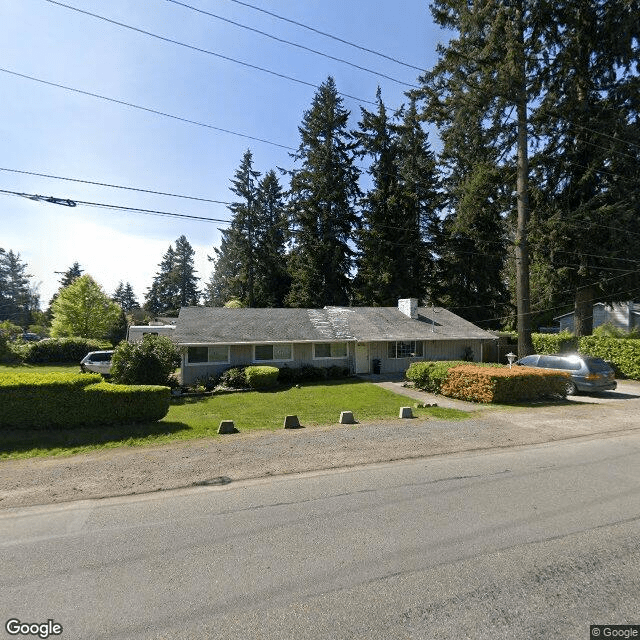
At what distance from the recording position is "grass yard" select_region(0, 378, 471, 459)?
10.7 metres

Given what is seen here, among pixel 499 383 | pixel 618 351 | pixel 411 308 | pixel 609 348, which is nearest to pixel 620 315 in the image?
pixel 609 348

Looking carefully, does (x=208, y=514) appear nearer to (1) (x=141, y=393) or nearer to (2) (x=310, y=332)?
(1) (x=141, y=393)

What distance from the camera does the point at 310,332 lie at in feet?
83.7

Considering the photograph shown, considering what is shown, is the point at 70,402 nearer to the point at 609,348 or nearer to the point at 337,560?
the point at 337,560

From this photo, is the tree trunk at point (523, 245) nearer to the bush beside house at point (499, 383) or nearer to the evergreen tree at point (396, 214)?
the bush beside house at point (499, 383)

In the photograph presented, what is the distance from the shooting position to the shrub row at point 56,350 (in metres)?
35.8

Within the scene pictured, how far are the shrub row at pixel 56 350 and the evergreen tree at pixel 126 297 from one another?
52.1 metres

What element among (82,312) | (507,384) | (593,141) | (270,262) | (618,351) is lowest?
(507,384)

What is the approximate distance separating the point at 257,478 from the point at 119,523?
2.61 meters

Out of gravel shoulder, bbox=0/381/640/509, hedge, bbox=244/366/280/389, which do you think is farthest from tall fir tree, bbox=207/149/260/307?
gravel shoulder, bbox=0/381/640/509

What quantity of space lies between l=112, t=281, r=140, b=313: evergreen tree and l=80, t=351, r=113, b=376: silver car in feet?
208

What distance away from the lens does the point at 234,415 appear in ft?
47.3

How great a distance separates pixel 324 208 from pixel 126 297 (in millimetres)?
65975

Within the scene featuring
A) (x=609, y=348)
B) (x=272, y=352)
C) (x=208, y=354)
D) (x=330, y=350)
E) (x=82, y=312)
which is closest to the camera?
(x=208, y=354)
